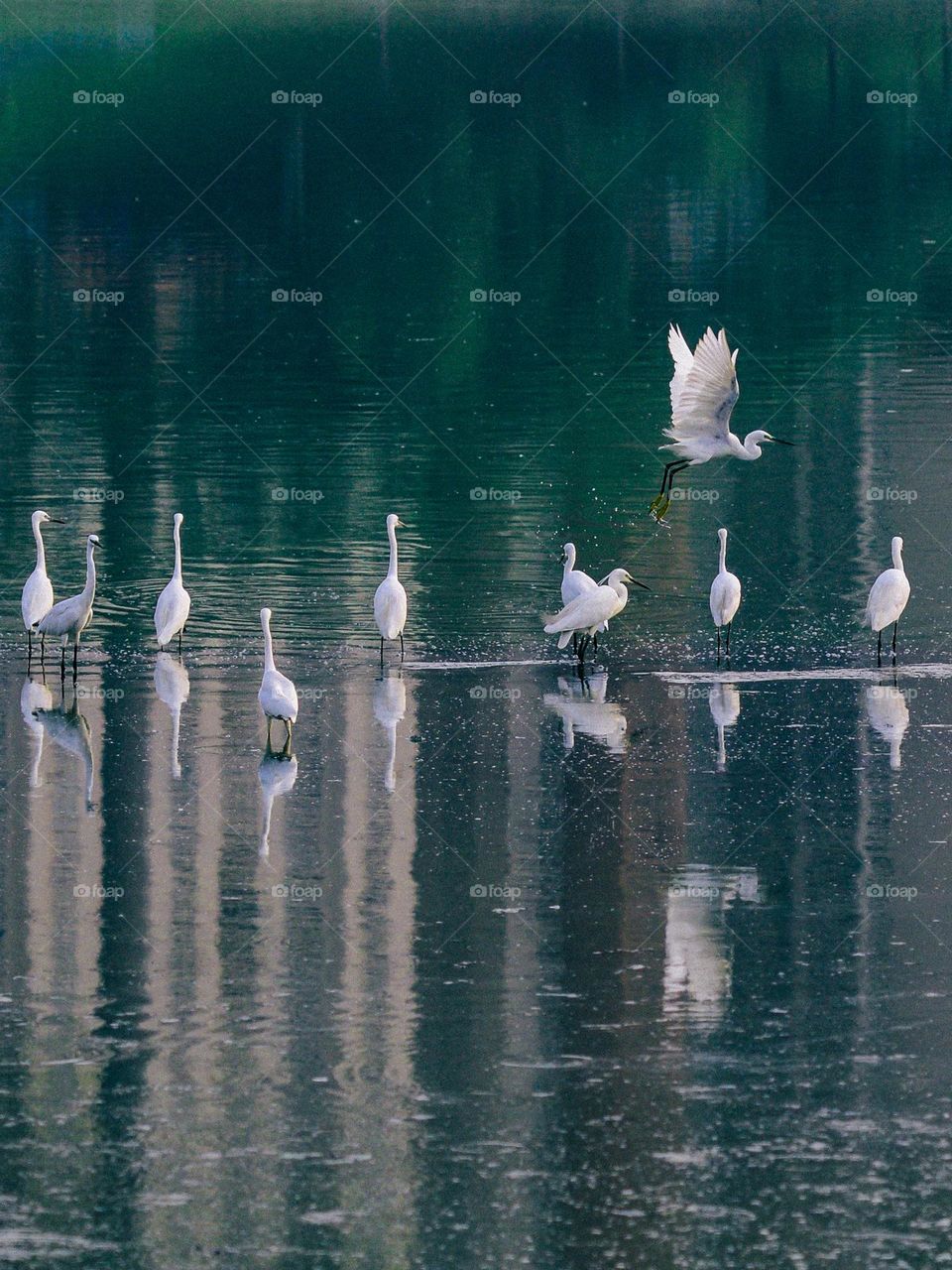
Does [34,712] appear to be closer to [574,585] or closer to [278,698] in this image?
[278,698]

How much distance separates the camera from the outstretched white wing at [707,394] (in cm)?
2159

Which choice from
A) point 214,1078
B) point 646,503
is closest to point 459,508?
point 646,503

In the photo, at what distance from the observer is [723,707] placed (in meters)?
20.8

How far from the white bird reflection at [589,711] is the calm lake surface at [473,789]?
0.06 m

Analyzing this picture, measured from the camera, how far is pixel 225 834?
1712 cm

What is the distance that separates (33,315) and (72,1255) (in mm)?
36201

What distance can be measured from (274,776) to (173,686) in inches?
131

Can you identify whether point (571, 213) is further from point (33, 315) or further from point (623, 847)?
point (623, 847)

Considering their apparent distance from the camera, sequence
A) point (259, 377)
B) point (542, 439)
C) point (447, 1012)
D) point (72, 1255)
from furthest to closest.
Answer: point (259, 377)
point (542, 439)
point (447, 1012)
point (72, 1255)
